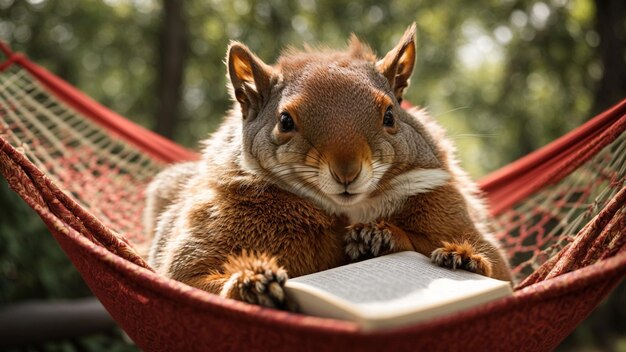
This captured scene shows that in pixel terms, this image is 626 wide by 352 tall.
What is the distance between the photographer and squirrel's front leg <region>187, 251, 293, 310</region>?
1231mm

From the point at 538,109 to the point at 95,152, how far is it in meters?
4.95

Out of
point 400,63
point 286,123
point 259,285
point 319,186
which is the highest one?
point 400,63

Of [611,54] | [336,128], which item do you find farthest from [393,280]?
[611,54]

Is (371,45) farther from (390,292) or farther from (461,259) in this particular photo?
(390,292)

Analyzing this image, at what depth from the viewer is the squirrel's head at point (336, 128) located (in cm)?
142

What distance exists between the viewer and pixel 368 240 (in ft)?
4.91

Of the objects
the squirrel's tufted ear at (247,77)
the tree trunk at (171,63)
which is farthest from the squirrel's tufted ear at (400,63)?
the tree trunk at (171,63)

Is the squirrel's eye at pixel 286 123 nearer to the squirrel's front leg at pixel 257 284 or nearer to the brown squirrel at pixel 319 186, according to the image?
the brown squirrel at pixel 319 186

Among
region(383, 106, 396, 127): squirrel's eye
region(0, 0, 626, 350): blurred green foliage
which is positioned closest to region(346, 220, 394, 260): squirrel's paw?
region(383, 106, 396, 127): squirrel's eye

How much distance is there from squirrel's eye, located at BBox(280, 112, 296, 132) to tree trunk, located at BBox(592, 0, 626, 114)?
11.4 ft

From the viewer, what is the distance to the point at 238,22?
6066 millimetres

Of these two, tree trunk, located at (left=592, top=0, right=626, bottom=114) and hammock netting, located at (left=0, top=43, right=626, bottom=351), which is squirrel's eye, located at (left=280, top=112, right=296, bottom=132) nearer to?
hammock netting, located at (left=0, top=43, right=626, bottom=351)

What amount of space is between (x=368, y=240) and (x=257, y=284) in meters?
0.36

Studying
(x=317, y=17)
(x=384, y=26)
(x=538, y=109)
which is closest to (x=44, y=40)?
(x=317, y=17)
